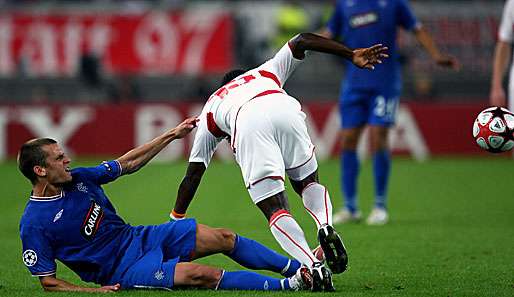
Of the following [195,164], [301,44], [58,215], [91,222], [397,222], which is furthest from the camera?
[397,222]

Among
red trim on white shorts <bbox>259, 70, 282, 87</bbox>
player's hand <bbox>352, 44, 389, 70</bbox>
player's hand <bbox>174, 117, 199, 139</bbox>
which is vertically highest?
player's hand <bbox>352, 44, 389, 70</bbox>

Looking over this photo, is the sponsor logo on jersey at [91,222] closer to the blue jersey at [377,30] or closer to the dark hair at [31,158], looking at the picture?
the dark hair at [31,158]

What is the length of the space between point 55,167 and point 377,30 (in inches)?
218

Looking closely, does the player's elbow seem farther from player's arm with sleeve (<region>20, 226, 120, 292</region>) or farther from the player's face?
player's arm with sleeve (<region>20, 226, 120, 292</region>)

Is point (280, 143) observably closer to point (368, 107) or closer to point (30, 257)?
point (30, 257)

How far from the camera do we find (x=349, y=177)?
36.4 ft

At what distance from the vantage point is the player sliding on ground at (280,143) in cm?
639

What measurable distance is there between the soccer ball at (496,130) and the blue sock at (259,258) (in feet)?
6.85

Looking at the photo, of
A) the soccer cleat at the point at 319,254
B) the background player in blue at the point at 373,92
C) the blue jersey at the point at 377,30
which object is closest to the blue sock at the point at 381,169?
the background player in blue at the point at 373,92

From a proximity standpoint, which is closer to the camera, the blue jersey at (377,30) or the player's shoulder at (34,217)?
the player's shoulder at (34,217)

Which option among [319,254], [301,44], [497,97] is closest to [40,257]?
[319,254]

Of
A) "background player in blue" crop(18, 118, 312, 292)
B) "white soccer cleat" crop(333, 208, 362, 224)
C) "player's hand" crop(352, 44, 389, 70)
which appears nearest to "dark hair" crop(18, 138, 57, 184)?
"background player in blue" crop(18, 118, 312, 292)

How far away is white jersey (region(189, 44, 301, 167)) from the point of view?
6766 mm

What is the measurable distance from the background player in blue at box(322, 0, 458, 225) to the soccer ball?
9.83ft
